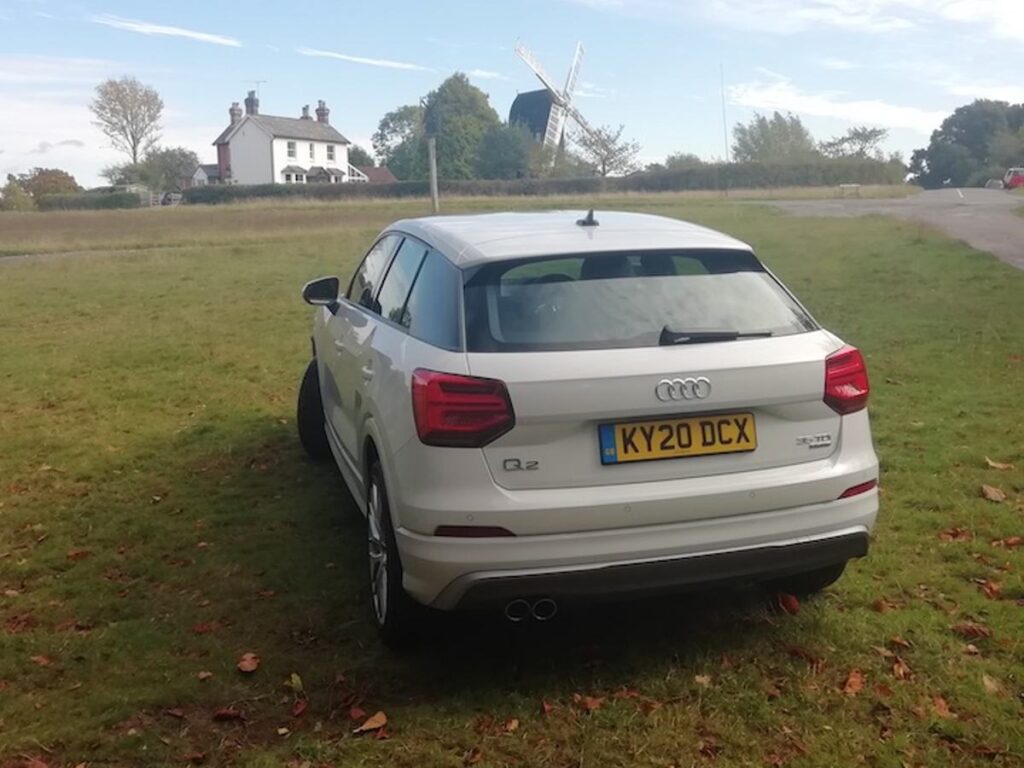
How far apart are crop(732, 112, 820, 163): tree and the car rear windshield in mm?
94534

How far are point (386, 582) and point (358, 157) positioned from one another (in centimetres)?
12121

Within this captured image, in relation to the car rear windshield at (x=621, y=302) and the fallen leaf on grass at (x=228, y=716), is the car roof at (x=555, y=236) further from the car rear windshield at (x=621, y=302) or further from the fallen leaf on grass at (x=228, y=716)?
the fallen leaf on grass at (x=228, y=716)

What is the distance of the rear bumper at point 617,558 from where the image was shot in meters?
3.55

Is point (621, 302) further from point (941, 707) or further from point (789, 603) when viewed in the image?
point (941, 707)

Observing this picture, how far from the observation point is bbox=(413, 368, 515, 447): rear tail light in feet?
11.6

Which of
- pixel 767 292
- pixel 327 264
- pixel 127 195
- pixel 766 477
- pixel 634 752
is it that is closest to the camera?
pixel 634 752

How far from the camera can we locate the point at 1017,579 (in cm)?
469

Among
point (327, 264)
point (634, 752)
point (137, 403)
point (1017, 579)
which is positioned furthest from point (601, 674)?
point (327, 264)

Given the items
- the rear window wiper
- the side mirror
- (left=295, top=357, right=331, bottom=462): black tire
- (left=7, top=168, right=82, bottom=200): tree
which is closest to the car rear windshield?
the rear window wiper

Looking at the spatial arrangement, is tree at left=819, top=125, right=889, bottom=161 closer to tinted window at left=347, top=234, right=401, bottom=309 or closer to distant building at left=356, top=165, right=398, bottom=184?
distant building at left=356, top=165, right=398, bottom=184

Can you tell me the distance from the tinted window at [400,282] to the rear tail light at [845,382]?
67.5 inches

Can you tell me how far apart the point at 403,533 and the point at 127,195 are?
239 ft

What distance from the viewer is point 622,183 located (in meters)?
63.3

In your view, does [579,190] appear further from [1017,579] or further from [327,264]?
[1017,579]
